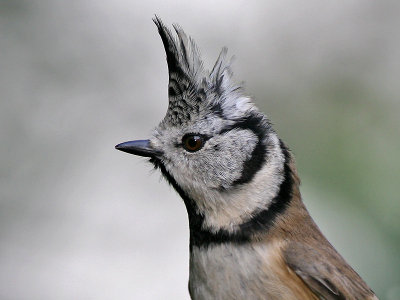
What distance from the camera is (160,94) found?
7.46 m

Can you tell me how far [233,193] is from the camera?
4168 millimetres

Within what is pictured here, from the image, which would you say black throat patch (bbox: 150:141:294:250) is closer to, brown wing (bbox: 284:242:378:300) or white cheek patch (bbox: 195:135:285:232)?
white cheek patch (bbox: 195:135:285:232)

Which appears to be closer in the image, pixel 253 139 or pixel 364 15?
pixel 253 139

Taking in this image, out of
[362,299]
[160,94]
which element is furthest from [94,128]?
[362,299]

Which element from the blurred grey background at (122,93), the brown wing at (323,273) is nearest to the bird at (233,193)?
the brown wing at (323,273)

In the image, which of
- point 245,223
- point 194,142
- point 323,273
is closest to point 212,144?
point 194,142

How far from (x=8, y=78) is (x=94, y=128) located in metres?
0.86

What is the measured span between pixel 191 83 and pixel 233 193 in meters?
0.63

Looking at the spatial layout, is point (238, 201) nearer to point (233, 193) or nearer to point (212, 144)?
point (233, 193)

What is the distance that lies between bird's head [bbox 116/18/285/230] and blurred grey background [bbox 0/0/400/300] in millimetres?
2141

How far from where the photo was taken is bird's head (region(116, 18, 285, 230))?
4.17 metres

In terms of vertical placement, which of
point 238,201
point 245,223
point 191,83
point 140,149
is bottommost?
point 245,223

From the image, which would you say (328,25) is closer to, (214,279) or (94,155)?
(94,155)

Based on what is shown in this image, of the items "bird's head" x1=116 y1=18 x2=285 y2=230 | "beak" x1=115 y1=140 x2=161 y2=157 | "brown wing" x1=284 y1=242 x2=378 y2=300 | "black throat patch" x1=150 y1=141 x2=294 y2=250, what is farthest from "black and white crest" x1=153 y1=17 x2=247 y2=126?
"brown wing" x1=284 y1=242 x2=378 y2=300
